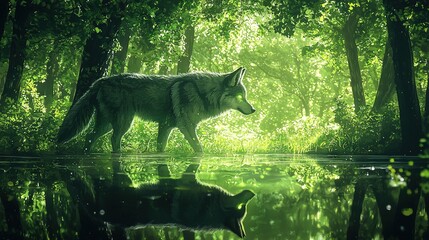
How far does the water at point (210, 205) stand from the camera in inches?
166

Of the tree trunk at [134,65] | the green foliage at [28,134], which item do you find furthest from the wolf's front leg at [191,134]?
the tree trunk at [134,65]

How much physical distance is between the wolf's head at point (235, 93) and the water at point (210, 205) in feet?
24.9

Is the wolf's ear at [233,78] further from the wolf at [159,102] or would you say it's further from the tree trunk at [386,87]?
the tree trunk at [386,87]

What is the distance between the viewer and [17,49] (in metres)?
23.3

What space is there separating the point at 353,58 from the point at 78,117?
14.8 meters

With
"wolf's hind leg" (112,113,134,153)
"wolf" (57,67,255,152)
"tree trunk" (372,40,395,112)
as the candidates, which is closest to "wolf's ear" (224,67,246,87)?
"wolf" (57,67,255,152)

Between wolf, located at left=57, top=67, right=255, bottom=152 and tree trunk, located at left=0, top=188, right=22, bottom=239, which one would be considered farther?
wolf, located at left=57, top=67, right=255, bottom=152

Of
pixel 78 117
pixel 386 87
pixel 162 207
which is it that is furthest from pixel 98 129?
pixel 386 87

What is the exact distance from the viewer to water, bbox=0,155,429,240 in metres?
4.23

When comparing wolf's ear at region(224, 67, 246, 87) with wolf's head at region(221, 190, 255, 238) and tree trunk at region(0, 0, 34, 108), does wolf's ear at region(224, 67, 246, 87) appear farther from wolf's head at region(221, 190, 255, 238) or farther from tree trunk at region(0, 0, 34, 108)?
wolf's head at region(221, 190, 255, 238)

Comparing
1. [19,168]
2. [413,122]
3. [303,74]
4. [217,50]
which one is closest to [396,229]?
[19,168]

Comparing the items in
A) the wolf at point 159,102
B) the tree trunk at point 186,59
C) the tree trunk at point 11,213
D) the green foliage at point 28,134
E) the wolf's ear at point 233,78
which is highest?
the tree trunk at point 186,59

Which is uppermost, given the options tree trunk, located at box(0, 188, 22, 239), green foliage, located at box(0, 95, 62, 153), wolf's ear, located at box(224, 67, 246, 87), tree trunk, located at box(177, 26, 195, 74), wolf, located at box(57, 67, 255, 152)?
tree trunk, located at box(177, 26, 195, 74)

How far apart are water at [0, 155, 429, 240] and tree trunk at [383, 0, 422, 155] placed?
7062 mm
